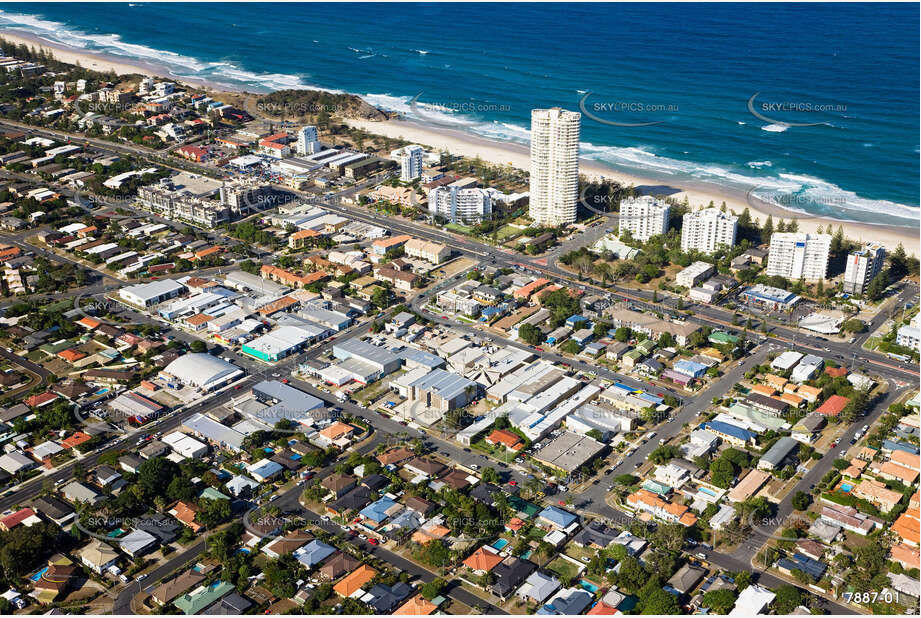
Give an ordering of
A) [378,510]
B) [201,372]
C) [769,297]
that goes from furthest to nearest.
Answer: [769,297] < [201,372] < [378,510]

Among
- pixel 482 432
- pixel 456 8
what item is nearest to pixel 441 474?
pixel 482 432

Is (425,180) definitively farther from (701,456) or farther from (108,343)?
(701,456)

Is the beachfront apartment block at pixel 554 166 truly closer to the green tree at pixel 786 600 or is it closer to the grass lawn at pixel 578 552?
the grass lawn at pixel 578 552

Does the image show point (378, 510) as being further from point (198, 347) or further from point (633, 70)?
point (633, 70)

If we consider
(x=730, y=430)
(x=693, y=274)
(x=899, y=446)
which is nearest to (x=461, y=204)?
(x=693, y=274)

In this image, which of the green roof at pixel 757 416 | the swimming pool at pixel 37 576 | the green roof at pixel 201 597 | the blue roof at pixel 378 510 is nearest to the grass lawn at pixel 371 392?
the blue roof at pixel 378 510

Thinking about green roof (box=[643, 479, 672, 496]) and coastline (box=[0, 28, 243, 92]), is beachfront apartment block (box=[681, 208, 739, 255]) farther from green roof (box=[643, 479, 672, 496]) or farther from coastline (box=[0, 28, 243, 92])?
coastline (box=[0, 28, 243, 92])

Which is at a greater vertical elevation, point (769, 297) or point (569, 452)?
point (769, 297)
